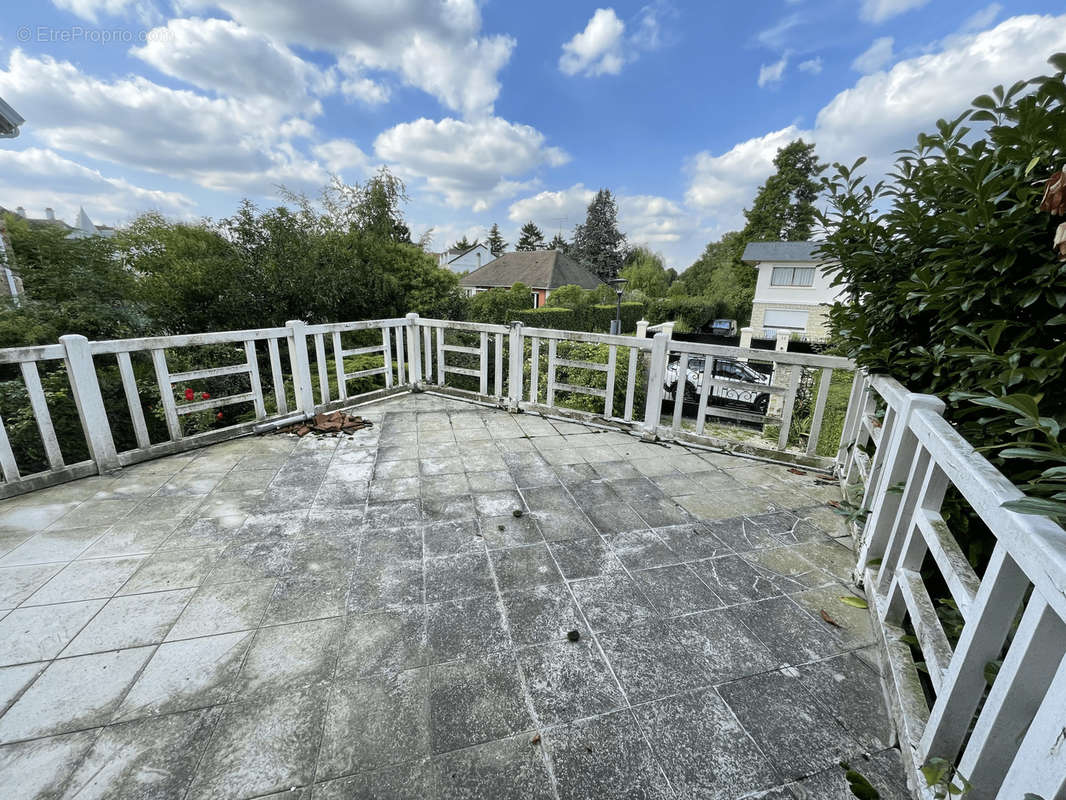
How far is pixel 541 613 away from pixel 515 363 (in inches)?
124

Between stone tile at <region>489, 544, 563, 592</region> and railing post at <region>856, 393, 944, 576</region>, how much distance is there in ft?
5.11

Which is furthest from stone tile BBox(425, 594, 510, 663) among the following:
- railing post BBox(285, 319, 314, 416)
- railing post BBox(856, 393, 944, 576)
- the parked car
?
the parked car

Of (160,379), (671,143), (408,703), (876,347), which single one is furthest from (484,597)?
(671,143)

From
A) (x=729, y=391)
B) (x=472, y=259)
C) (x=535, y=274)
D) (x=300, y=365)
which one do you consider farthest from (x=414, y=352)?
(x=472, y=259)

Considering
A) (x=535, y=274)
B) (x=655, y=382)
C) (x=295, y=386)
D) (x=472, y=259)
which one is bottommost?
(x=295, y=386)

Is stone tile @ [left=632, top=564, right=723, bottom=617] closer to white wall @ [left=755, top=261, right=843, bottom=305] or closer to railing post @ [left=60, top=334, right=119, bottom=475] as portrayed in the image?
railing post @ [left=60, top=334, right=119, bottom=475]

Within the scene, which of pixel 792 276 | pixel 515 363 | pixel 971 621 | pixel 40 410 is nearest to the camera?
pixel 971 621

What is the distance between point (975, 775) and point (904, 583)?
28.2 inches

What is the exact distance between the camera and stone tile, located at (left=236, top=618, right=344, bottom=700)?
148 centimetres

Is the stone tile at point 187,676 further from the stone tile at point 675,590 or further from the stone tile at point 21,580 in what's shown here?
the stone tile at point 675,590

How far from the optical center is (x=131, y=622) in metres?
1.73

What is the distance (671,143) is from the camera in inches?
504

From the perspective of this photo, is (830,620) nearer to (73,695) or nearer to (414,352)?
(73,695)

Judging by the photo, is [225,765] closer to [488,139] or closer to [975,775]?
[975,775]
